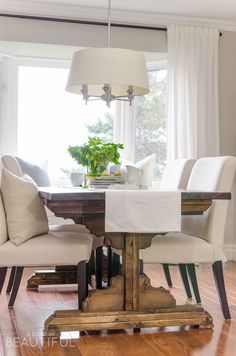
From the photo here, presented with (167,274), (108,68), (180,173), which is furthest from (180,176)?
(108,68)

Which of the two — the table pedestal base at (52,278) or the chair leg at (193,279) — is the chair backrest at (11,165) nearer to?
the table pedestal base at (52,278)

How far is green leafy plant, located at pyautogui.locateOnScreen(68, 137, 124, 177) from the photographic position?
326 centimetres

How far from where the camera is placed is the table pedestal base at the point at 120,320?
264 centimetres

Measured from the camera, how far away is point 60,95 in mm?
5609

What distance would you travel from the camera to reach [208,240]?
10.0ft

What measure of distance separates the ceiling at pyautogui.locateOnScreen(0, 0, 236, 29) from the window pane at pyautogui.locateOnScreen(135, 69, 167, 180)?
2.01ft

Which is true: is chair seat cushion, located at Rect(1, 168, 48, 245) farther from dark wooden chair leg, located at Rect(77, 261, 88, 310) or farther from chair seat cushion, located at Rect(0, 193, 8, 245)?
dark wooden chair leg, located at Rect(77, 261, 88, 310)

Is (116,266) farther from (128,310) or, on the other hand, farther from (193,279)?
(128,310)

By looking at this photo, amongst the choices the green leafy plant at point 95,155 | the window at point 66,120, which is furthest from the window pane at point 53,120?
the green leafy plant at point 95,155

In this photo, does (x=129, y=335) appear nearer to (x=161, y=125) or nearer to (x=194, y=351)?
(x=194, y=351)

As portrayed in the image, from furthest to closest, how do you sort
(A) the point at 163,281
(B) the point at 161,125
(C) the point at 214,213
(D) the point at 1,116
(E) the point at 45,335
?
(B) the point at 161,125 < (D) the point at 1,116 < (A) the point at 163,281 < (C) the point at 214,213 < (E) the point at 45,335

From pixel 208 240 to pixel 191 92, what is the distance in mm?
2651

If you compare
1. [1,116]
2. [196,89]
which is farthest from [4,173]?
[196,89]

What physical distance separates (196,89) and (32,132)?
177 centimetres
